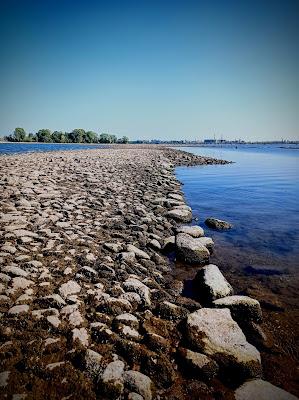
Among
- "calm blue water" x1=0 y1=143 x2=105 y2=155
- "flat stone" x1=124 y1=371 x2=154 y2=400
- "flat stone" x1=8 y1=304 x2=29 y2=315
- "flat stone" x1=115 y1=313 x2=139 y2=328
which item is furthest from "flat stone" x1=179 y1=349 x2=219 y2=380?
"calm blue water" x1=0 y1=143 x2=105 y2=155

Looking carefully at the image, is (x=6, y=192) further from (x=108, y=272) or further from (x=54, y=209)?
(x=108, y=272)

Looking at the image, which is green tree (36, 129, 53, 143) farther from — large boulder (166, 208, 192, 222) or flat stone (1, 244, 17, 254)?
flat stone (1, 244, 17, 254)

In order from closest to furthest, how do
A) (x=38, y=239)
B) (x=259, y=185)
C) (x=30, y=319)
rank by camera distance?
1. (x=30, y=319)
2. (x=38, y=239)
3. (x=259, y=185)

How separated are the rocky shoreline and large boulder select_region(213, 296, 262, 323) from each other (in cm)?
1

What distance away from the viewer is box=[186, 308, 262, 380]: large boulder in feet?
8.99

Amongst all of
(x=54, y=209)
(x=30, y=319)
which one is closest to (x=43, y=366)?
(x=30, y=319)

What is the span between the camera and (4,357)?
2.49 metres

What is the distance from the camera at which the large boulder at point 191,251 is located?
17.7ft

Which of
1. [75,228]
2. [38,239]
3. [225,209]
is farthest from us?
[225,209]

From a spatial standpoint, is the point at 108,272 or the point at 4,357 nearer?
the point at 4,357

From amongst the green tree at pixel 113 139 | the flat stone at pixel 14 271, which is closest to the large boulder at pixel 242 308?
the flat stone at pixel 14 271

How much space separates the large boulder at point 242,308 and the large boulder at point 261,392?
40.8 inches

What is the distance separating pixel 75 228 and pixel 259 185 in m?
14.0

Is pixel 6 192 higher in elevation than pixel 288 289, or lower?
higher
